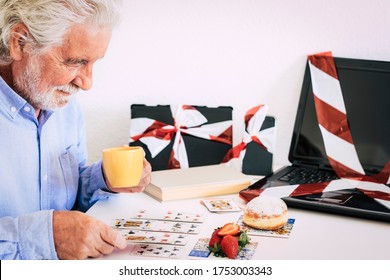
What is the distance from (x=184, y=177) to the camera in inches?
62.8

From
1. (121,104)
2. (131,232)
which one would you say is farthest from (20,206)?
(121,104)

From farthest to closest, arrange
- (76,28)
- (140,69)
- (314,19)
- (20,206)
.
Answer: (140,69)
(314,19)
(20,206)
(76,28)

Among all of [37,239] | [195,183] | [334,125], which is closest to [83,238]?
[37,239]

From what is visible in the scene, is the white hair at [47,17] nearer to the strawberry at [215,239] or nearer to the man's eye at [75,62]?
the man's eye at [75,62]

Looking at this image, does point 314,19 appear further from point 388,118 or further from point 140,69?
point 140,69

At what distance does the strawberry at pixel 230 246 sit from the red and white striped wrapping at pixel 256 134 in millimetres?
607

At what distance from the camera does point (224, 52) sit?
186 cm

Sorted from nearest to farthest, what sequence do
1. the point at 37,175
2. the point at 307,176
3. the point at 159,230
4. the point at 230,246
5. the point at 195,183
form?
the point at 230,246 → the point at 159,230 → the point at 37,175 → the point at 195,183 → the point at 307,176

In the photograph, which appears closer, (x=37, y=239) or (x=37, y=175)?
(x=37, y=239)

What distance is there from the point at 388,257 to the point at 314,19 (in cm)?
84

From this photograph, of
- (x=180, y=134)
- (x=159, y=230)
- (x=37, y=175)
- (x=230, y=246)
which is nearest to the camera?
(x=230, y=246)

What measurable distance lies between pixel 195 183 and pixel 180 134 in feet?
0.95

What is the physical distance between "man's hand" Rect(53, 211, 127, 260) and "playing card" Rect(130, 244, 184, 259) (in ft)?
0.10

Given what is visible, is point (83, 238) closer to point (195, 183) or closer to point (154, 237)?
point (154, 237)
